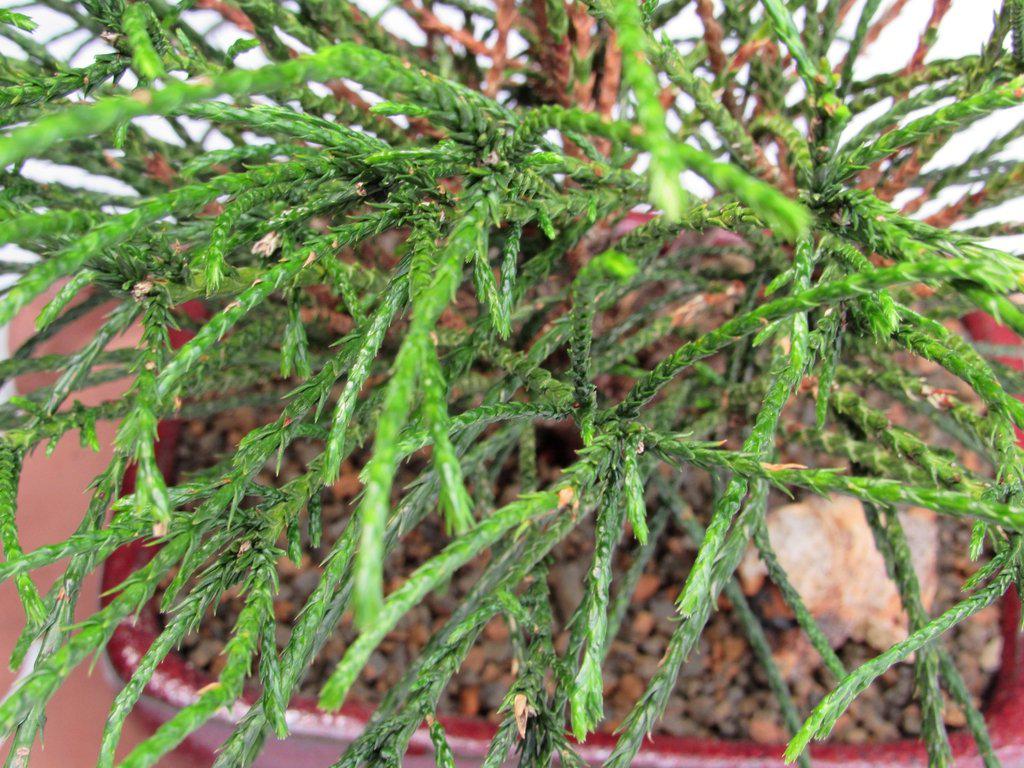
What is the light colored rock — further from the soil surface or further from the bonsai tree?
the bonsai tree

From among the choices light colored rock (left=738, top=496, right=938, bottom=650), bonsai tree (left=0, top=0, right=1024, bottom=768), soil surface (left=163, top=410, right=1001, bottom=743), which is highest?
bonsai tree (left=0, top=0, right=1024, bottom=768)

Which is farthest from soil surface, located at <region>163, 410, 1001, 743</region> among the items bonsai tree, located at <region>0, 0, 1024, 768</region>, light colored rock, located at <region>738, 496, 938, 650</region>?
bonsai tree, located at <region>0, 0, 1024, 768</region>

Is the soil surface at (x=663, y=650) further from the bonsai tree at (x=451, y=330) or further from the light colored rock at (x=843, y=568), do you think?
the bonsai tree at (x=451, y=330)

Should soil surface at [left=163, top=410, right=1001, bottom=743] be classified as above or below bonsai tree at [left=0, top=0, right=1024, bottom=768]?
Result: below

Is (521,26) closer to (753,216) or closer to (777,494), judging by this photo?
(753,216)

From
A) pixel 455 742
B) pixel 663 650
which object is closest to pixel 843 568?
pixel 663 650

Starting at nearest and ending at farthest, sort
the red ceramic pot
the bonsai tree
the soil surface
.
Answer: the bonsai tree, the red ceramic pot, the soil surface

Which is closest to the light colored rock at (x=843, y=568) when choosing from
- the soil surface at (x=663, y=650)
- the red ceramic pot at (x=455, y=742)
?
the soil surface at (x=663, y=650)

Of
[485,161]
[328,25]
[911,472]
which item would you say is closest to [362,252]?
[328,25]
